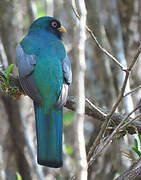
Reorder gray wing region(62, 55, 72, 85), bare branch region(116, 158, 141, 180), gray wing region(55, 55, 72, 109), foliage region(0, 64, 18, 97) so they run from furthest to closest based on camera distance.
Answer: gray wing region(62, 55, 72, 85) < foliage region(0, 64, 18, 97) < gray wing region(55, 55, 72, 109) < bare branch region(116, 158, 141, 180)

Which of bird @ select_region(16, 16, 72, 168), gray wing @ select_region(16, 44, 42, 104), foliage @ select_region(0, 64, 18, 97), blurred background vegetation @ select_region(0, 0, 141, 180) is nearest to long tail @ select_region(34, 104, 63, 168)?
bird @ select_region(16, 16, 72, 168)

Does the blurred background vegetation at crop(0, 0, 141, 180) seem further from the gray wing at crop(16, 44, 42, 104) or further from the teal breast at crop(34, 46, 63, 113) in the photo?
the teal breast at crop(34, 46, 63, 113)

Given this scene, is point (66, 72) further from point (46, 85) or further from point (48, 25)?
point (48, 25)

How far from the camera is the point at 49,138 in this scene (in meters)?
3.48

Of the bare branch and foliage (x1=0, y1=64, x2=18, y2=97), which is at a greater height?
foliage (x1=0, y1=64, x2=18, y2=97)

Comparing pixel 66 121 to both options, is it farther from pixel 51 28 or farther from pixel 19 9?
pixel 51 28

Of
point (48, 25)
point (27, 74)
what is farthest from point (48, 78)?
point (48, 25)

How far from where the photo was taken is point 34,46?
14.2ft

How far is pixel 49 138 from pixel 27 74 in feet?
2.36

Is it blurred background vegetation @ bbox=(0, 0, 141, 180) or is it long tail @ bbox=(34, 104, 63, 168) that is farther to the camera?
blurred background vegetation @ bbox=(0, 0, 141, 180)

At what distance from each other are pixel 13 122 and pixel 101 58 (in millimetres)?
1570

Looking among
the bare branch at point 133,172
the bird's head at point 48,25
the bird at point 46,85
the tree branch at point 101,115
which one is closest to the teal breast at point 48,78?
the bird at point 46,85

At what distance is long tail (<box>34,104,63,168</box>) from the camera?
11.0 feet

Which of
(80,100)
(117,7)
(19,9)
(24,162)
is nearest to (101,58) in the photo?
(117,7)
